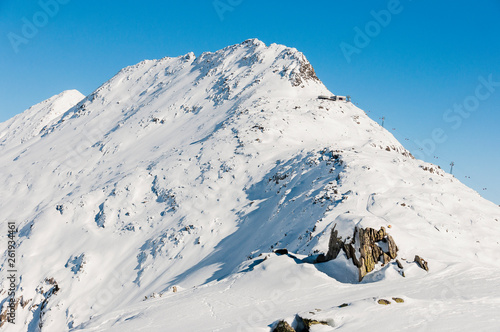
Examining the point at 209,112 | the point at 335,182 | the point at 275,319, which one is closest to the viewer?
the point at 275,319

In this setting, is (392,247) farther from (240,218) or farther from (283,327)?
(240,218)

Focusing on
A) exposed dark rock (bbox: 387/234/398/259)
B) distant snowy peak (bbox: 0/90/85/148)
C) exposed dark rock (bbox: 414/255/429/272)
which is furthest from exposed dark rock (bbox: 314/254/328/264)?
distant snowy peak (bbox: 0/90/85/148)

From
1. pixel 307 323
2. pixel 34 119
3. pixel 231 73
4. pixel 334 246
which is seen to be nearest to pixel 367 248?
pixel 334 246

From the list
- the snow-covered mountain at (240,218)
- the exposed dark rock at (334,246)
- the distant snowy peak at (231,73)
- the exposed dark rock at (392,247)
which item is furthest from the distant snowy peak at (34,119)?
the exposed dark rock at (392,247)

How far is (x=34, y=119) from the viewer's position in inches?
4028

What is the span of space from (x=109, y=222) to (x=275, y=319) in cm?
2863

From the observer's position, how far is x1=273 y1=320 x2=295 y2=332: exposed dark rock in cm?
1097

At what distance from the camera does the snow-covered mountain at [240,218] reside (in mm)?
14078

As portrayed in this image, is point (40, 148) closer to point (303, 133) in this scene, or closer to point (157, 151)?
point (157, 151)

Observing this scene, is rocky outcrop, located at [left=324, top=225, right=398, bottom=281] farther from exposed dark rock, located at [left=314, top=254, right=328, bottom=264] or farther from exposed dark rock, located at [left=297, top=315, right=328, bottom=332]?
exposed dark rock, located at [left=297, top=315, right=328, bottom=332]

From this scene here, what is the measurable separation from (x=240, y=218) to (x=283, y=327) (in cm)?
2051

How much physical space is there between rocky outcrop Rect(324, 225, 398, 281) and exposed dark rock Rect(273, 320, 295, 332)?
5.87 meters

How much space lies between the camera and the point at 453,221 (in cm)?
2327

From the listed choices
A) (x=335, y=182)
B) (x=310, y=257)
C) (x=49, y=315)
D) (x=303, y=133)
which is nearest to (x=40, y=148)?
(x=49, y=315)
